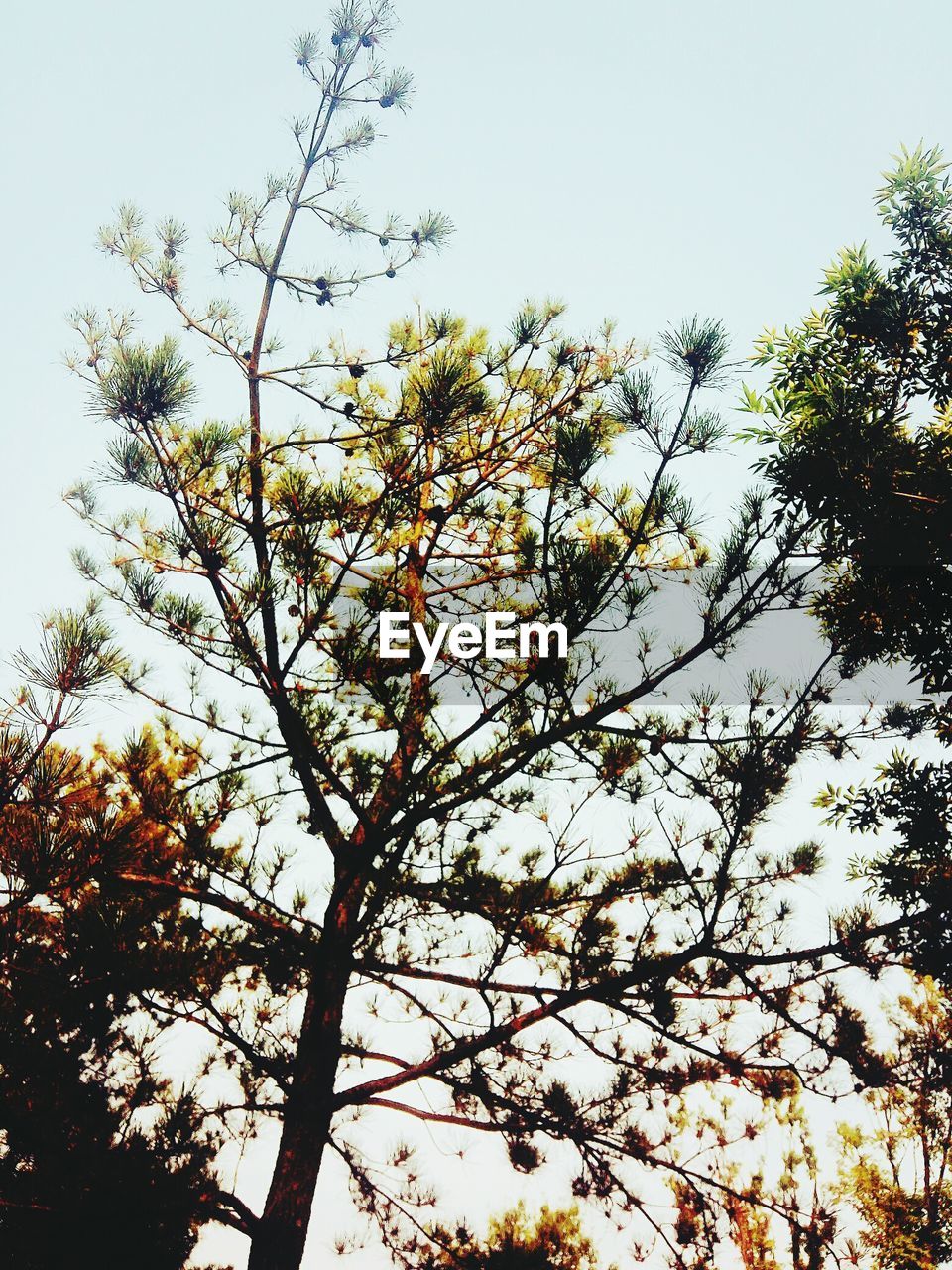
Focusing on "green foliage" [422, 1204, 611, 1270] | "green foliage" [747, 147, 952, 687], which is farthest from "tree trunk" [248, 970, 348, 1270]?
"green foliage" [747, 147, 952, 687]

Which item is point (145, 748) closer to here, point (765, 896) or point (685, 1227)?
point (765, 896)

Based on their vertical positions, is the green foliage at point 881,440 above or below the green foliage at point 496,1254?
above

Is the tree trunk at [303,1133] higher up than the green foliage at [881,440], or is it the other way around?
the green foliage at [881,440]

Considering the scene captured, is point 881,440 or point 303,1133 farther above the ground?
point 881,440

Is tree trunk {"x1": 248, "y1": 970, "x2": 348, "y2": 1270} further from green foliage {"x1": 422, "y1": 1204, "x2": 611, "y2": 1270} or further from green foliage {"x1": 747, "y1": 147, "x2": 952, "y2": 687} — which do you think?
green foliage {"x1": 747, "y1": 147, "x2": 952, "y2": 687}

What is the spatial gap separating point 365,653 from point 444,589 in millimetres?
1150

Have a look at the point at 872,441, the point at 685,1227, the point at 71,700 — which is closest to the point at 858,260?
the point at 872,441

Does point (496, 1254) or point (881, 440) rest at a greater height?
point (881, 440)

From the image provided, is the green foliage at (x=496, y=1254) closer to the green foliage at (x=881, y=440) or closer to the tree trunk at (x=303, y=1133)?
the tree trunk at (x=303, y=1133)

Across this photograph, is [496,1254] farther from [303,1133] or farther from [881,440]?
[881,440]

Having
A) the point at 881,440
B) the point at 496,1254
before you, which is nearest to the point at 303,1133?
the point at 496,1254

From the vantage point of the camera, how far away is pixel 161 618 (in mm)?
2719

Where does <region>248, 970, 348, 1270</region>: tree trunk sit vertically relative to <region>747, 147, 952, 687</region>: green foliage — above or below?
below

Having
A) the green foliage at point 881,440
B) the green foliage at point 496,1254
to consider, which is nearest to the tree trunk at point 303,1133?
the green foliage at point 496,1254
